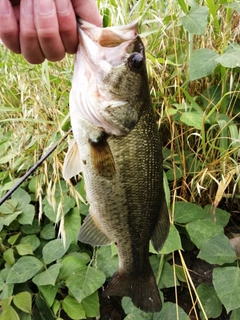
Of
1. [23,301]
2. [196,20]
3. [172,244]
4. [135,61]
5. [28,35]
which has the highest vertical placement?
[28,35]

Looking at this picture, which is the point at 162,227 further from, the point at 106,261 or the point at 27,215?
the point at 27,215

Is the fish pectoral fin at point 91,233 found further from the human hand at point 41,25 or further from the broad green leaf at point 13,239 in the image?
the broad green leaf at point 13,239

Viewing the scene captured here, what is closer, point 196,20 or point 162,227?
point 162,227

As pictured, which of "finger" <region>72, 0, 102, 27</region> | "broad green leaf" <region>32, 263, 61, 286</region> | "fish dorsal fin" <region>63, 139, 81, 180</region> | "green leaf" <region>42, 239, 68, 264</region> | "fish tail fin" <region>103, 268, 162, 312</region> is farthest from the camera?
"green leaf" <region>42, 239, 68, 264</region>

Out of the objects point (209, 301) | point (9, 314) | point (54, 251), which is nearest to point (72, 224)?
point (54, 251)

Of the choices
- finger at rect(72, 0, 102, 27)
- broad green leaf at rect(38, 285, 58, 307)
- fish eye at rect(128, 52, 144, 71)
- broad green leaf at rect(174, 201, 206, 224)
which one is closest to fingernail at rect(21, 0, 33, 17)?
finger at rect(72, 0, 102, 27)

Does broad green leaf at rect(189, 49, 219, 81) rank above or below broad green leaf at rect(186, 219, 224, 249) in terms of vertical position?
above

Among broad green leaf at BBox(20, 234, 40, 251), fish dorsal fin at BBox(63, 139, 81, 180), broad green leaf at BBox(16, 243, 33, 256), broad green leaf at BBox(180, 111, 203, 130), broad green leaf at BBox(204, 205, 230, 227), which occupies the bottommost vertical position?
broad green leaf at BBox(20, 234, 40, 251)

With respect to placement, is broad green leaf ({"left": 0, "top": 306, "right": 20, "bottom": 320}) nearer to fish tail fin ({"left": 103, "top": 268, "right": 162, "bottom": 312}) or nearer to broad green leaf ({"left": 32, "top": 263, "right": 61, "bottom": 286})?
broad green leaf ({"left": 32, "top": 263, "right": 61, "bottom": 286})
